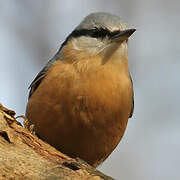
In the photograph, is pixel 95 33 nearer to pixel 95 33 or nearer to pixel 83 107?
pixel 95 33

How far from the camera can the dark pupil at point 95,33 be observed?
189 inches

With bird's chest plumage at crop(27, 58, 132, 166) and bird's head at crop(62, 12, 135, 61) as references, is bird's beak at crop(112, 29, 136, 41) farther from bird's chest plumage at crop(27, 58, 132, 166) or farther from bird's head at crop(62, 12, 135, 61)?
bird's chest plumage at crop(27, 58, 132, 166)

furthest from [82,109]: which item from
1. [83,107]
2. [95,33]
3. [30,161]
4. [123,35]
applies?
[30,161]

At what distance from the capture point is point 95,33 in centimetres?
494

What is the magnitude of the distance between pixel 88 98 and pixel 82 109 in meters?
0.12

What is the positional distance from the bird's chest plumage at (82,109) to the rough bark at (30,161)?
70cm

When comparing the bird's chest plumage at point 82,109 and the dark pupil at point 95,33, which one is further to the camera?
the dark pupil at point 95,33

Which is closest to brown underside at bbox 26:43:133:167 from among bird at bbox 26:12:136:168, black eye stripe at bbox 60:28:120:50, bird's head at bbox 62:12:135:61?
bird at bbox 26:12:136:168

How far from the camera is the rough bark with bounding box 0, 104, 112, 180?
329cm

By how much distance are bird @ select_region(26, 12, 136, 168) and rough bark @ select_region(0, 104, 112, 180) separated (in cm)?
72

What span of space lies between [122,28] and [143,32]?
14.4 ft

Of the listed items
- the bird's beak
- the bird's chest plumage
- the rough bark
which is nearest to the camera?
the rough bark

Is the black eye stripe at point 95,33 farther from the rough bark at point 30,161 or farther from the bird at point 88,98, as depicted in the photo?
the rough bark at point 30,161

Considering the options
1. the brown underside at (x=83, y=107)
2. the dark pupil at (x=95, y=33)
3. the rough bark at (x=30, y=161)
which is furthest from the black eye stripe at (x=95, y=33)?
the rough bark at (x=30, y=161)
